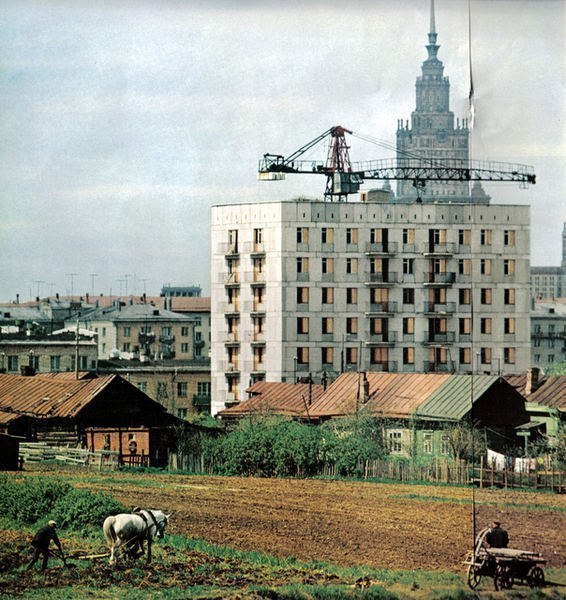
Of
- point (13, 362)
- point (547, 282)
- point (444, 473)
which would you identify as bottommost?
point (444, 473)

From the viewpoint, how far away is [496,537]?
19.6m

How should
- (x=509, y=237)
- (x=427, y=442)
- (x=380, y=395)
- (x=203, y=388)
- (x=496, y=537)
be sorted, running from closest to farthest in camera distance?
(x=496, y=537) < (x=427, y=442) < (x=380, y=395) < (x=509, y=237) < (x=203, y=388)

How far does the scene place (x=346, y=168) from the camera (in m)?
45.6

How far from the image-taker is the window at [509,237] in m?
42.5

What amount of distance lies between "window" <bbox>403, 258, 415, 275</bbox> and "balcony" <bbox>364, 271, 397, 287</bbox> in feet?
1.09

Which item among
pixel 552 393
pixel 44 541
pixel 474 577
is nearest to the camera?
pixel 44 541

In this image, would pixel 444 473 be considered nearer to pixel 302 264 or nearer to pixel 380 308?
pixel 380 308

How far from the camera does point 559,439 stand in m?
29.5

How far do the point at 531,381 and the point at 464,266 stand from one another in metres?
7.30

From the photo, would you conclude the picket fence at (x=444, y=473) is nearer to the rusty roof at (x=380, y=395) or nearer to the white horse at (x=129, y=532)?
the rusty roof at (x=380, y=395)

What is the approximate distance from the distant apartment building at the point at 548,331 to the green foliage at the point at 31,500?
39643 millimetres

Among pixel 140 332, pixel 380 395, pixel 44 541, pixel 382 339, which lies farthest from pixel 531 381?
pixel 44 541

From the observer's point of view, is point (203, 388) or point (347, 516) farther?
point (203, 388)

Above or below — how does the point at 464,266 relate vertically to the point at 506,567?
above
